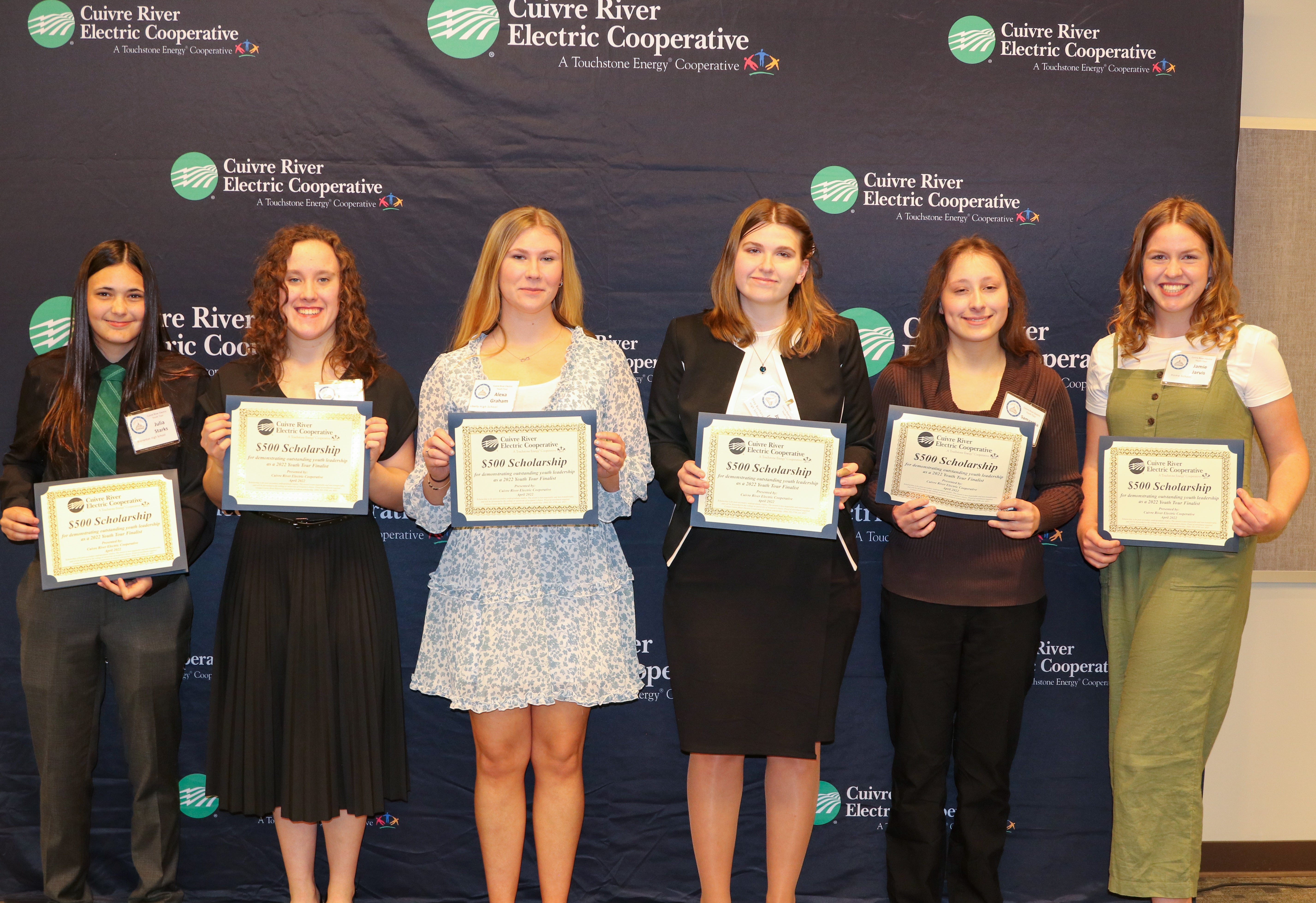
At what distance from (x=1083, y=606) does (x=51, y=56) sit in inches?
157

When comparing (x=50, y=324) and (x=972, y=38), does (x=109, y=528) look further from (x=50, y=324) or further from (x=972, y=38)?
(x=972, y=38)

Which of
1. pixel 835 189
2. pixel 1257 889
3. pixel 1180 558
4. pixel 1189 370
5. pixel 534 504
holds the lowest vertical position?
pixel 1257 889

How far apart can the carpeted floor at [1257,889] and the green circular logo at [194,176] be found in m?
4.21

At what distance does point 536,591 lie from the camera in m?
2.55

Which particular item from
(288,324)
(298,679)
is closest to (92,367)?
(288,324)

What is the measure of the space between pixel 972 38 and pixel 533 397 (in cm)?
199

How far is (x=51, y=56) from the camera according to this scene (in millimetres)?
3141

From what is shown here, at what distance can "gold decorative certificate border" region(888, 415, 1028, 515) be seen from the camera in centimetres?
259

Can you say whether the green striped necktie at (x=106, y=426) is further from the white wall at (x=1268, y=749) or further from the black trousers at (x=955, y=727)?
the white wall at (x=1268, y=749)

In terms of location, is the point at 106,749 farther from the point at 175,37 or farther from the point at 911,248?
the point at 911,248

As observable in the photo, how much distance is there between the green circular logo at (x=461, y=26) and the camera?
3139mm

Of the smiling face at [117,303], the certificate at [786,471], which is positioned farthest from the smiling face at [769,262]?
the smiling face at [117,303]

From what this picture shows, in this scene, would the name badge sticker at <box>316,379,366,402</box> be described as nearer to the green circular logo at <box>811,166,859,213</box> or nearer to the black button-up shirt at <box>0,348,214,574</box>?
the black button-up shirt at <box>0,348,214,574</box>

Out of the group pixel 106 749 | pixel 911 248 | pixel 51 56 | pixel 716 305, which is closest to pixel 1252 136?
pixel 911 248
